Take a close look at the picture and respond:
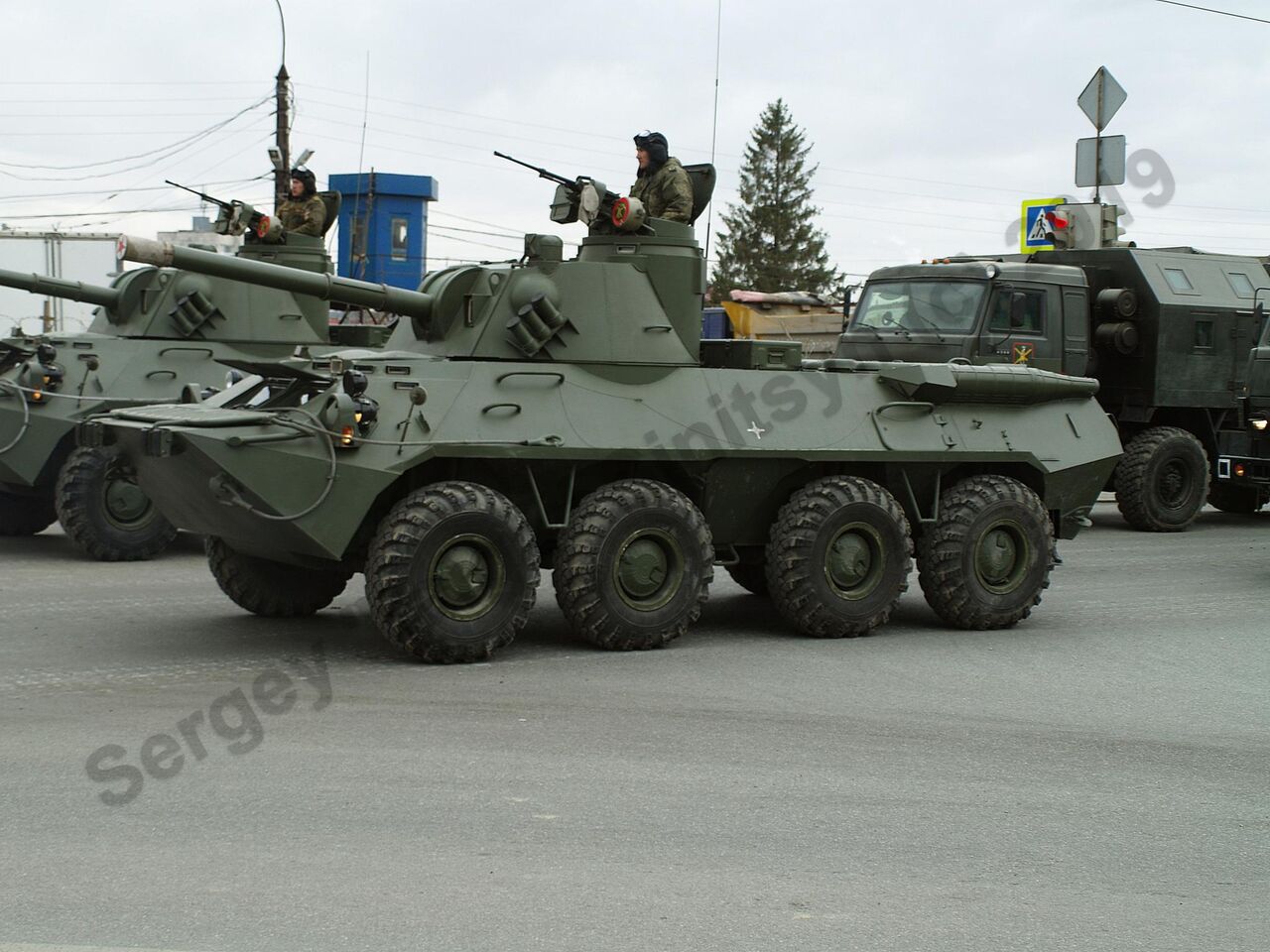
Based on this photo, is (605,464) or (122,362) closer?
(605,464)

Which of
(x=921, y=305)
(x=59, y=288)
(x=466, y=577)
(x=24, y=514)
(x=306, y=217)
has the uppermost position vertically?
(x=306, y=217)

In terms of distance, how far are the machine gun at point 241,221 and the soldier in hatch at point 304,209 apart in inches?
7.0

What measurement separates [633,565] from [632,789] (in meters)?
2.86

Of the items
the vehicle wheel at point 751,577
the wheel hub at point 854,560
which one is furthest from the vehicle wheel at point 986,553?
the vehicle wheel at point 751,577

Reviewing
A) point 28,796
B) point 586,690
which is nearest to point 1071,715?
point 586,690

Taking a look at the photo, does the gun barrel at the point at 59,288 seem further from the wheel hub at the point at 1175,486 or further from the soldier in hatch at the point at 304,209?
the wheel hub at the point at 1175,486

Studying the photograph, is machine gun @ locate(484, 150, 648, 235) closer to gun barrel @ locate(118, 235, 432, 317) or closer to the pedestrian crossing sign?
gun barrel @ locate(118, 235, 432, 317)

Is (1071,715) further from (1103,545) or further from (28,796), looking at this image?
(1103,545)

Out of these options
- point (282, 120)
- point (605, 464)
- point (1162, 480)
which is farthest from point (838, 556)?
point (282, 120)

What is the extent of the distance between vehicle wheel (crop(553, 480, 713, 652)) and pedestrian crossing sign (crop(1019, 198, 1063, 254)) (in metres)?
10.5

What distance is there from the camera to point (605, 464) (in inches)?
367

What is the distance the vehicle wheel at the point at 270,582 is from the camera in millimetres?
9828

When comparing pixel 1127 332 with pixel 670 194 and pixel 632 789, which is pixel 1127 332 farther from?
pixel 632 789

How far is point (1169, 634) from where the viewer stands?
10.2m
